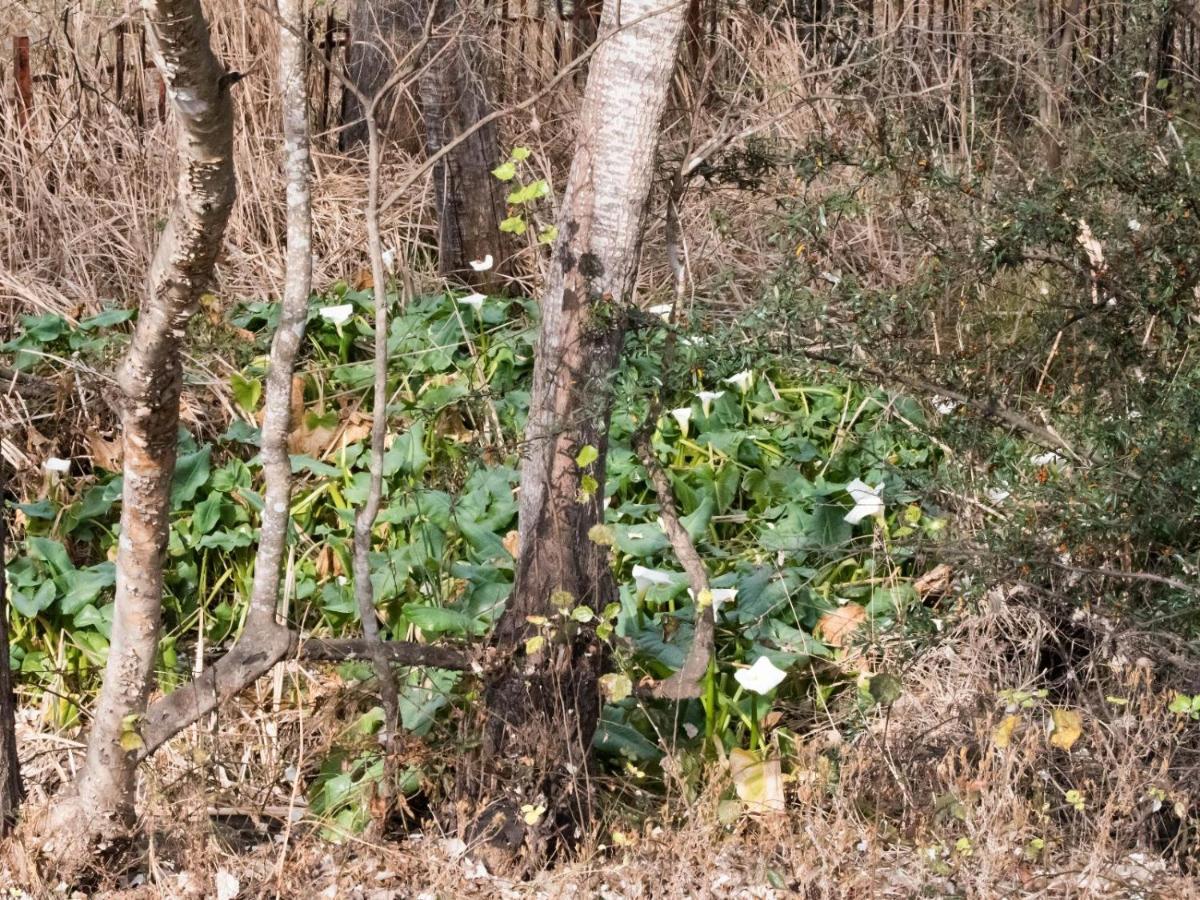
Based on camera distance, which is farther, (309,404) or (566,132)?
(566,132)

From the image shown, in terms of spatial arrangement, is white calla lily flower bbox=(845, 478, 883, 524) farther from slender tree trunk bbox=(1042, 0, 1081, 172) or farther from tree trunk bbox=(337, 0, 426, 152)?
tree trunk bbox=(337, 0, 426, 152)

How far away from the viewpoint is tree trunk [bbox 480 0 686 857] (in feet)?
10.8

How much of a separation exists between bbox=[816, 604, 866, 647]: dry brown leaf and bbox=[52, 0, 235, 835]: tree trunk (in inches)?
73.6

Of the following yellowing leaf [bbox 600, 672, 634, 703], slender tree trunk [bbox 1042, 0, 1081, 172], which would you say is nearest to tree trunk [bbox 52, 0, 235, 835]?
yellowing leaf [bbox 600, 672, 634, 703]

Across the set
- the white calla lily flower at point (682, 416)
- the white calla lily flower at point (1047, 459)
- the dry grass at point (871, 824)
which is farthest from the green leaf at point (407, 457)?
the white calla lily flower at point (1047, 459)

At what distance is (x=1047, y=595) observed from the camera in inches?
133

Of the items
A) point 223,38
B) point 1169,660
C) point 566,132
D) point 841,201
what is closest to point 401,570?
point 841,201

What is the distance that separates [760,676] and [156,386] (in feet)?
5.35

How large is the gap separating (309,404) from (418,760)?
2140 millimetres

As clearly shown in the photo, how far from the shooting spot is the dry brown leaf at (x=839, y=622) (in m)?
4.11

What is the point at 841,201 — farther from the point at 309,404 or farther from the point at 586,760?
the point at 309,404

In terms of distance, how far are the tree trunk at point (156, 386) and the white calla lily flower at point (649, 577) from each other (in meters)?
1.33

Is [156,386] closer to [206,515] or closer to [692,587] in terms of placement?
[692,587]

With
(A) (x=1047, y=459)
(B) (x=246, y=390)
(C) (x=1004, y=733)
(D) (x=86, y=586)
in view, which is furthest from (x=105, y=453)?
(C) (x=1004, y=733)
